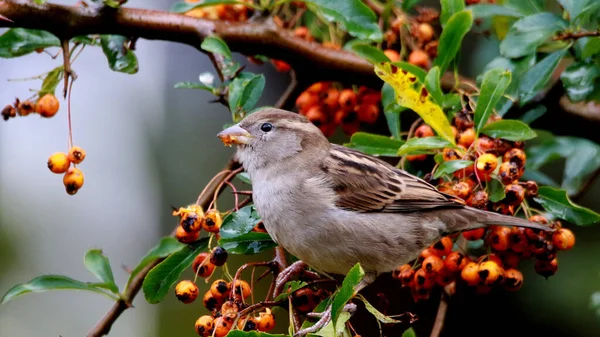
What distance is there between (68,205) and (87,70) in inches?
42.2

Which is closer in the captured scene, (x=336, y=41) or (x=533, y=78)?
(x=533, y=78)

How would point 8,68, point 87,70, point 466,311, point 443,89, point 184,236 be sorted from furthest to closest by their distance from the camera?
point 87,70
point 8,68
point 466,311
point 443,89
point 184,236

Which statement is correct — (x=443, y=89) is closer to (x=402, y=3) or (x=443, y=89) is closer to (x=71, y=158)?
(x=402, y=3)

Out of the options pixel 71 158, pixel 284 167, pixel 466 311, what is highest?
pixel 71 158

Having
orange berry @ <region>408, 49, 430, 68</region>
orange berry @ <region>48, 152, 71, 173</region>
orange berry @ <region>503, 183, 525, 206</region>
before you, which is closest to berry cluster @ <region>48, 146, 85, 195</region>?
orange berry @ <region>48, 152, 71, 173</region>

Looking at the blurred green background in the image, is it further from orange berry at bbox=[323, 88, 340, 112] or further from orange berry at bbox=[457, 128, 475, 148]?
orange berry at bbox=[457, 128, 475, 148]

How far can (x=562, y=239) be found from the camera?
2.76m

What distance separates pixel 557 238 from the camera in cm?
277

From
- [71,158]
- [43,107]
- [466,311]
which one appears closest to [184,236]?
[71,158]

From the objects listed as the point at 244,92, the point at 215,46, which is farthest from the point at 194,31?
the point at 244,92

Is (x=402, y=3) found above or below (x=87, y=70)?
above

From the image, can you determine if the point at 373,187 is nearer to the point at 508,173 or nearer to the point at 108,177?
the point at 508,173

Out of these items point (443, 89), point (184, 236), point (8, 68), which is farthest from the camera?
point (8, 68)

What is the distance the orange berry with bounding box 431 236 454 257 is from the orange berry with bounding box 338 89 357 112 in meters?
0.79
